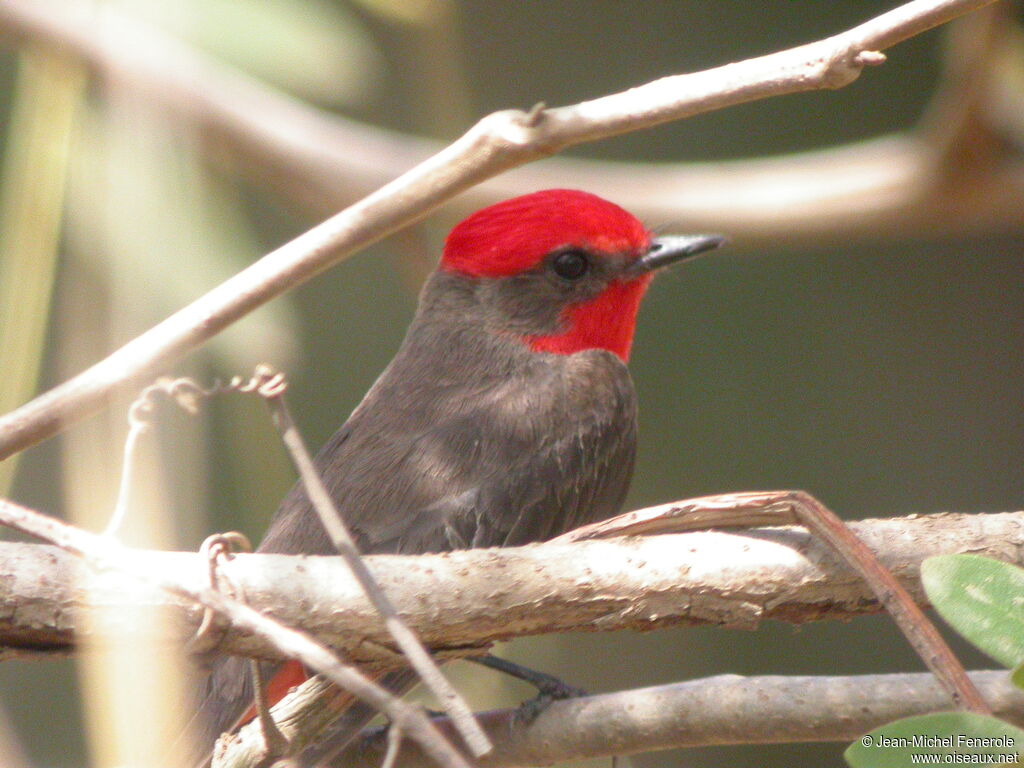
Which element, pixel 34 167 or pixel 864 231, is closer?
pixel 34 167

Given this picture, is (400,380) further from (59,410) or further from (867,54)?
(867,54)

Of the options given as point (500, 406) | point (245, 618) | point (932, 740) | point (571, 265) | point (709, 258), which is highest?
point (709, 258)

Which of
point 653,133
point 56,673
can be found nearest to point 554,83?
point 653,133

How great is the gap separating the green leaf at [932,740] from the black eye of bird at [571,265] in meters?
2.28

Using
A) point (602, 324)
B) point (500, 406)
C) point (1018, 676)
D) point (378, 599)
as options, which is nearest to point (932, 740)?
point (1018, 676)

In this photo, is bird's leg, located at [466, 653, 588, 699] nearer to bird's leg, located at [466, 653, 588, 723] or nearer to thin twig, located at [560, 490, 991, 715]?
bird's leg, located at [466, 653, 588, 723]

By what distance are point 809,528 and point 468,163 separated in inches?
26.1

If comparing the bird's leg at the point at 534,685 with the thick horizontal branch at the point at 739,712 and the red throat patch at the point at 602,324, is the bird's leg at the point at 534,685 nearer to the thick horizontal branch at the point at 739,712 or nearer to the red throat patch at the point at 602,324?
the thick horizontal branch at the point at 739,712

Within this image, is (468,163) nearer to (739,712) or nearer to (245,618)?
(245,618)

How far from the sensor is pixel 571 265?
3484 mm

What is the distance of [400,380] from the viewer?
3312mm

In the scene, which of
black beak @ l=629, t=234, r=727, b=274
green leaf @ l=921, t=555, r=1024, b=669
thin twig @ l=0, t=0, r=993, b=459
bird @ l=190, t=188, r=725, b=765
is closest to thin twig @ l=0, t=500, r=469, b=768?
thin twig @ l=0, t=0, r=993, b=459

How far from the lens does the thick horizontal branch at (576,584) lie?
1784mm

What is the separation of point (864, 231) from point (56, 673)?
12.8 feet
